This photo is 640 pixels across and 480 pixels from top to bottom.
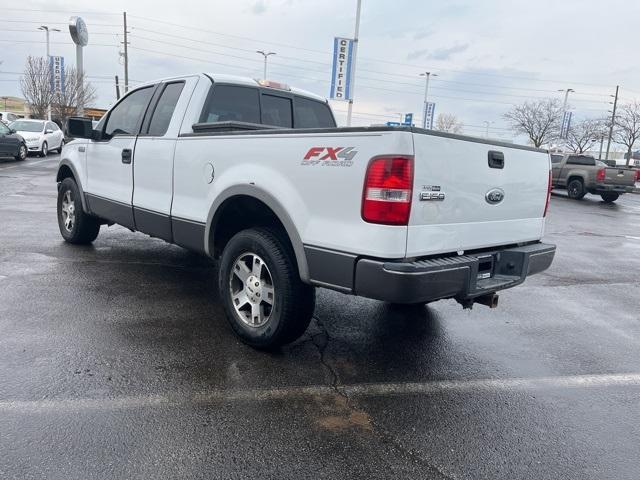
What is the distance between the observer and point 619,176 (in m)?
19.4

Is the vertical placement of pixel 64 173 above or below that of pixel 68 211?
above

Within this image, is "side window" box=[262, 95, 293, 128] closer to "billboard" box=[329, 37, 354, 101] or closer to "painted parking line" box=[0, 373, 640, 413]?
"painted parking line" box=[0, 373, 640, 413]

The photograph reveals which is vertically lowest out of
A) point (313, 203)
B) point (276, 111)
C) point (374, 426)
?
point (374, 426)

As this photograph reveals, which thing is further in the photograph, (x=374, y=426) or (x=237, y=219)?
(x=237, y=219)

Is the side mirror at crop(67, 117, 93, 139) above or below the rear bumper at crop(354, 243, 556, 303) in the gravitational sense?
above

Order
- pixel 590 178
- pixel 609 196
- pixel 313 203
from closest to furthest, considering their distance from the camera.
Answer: pixel 313 203 → pixel 590 178 → pixel 609 196

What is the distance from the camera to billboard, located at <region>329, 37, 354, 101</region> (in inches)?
926

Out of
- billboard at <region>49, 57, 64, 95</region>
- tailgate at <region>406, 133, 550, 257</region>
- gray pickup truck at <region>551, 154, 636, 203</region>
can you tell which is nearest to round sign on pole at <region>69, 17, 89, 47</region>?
billboard at <region>49, 57, 64, 95</region>

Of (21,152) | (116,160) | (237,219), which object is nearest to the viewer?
(237,219)

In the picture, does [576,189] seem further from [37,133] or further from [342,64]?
[37,133]

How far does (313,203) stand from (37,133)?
957 inches

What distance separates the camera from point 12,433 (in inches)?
104

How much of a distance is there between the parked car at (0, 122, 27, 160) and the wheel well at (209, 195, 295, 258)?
18.6 metres

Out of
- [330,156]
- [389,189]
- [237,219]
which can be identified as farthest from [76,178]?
[389,189]
